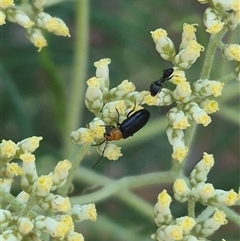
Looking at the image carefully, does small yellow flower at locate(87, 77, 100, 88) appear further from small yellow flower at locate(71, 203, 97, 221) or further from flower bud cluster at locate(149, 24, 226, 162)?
small yellow flower at locate(71, 203, 97, 221)

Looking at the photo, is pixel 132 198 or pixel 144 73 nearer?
pixel 132 198

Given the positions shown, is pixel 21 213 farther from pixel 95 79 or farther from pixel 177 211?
pixel 177 211

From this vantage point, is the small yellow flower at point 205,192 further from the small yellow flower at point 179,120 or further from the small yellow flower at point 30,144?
the small yellow flower at point 30,144

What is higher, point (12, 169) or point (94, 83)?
point (94, 83)

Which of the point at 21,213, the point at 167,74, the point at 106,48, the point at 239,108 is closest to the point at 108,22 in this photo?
the point at 106,48

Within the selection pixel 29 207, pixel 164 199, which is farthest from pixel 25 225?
pixel 164 199

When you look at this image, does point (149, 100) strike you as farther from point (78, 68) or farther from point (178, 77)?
point (78, 68)

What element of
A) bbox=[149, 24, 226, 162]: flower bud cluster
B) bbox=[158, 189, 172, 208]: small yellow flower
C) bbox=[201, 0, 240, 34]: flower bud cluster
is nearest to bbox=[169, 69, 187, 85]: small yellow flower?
bbox=[149, 24, 226, 162]: flower bud cluster
